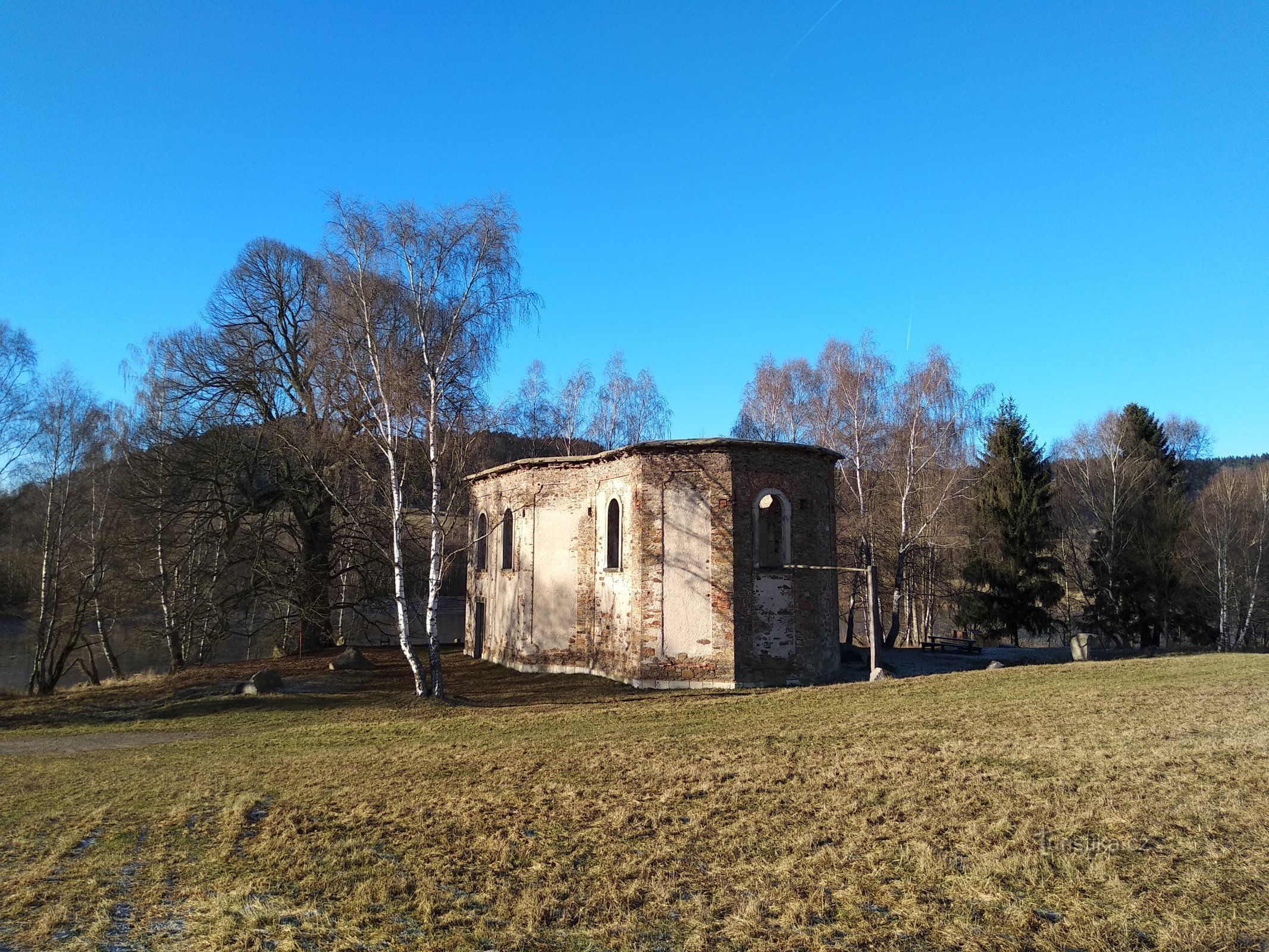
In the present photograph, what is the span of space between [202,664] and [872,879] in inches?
974

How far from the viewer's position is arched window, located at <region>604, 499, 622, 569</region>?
20641 mm

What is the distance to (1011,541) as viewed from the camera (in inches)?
1289

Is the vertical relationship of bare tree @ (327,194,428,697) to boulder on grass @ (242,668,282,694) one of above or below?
above

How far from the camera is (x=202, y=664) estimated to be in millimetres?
24641

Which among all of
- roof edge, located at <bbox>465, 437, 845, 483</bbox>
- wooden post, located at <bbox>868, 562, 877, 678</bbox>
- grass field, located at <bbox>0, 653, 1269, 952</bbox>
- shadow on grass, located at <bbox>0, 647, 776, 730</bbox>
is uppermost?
roof edge, located at <bbox>465, 437, 845, 483</bbox>

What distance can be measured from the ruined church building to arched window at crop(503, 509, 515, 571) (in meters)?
2.82

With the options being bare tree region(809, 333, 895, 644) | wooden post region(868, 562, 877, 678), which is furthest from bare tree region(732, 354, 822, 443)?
wooden post region(868, 562, 877, 678)

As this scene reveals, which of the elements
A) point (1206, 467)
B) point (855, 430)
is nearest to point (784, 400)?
point (855, 430)

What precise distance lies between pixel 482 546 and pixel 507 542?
2.32 meters

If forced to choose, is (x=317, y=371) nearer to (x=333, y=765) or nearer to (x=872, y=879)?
(x=333, y=765)

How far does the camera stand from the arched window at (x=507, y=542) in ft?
78.2

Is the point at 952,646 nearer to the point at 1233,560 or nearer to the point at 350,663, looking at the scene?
the point at 1233,560

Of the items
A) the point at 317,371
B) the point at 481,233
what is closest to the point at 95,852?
the point at 481,233

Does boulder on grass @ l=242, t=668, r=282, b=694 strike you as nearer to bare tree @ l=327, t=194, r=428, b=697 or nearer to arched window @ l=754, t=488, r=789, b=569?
bare tree @ l=327, t=194, r=428, b=697
